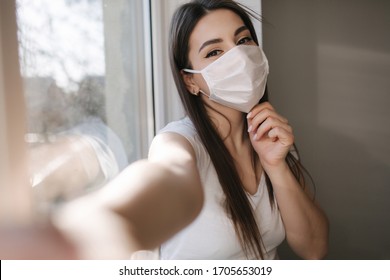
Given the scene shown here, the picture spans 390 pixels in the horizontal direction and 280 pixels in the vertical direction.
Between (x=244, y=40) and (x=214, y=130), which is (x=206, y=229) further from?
(x=244, y=40)

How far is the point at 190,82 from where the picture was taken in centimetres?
A: 70

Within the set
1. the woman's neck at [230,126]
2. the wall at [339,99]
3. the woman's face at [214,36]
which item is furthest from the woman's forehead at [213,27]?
the wall at [339,99]

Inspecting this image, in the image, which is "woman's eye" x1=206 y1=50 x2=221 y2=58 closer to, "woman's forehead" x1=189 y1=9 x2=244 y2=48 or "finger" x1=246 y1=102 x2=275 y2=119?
"woman's forehead" x1=189 y1=9 x2=244 y2=48

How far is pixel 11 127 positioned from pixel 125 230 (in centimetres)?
24

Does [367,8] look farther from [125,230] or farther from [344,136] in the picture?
[125,230]

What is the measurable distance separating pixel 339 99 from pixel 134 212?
2.46 ft

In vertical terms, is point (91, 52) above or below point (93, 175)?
above

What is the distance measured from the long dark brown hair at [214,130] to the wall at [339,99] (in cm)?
24

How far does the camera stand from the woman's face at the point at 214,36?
25.5 inches

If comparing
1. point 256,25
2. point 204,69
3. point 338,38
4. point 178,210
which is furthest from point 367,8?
point 178,210

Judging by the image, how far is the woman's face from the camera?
65 cm

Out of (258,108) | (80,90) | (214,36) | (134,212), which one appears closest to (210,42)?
(214,36)
